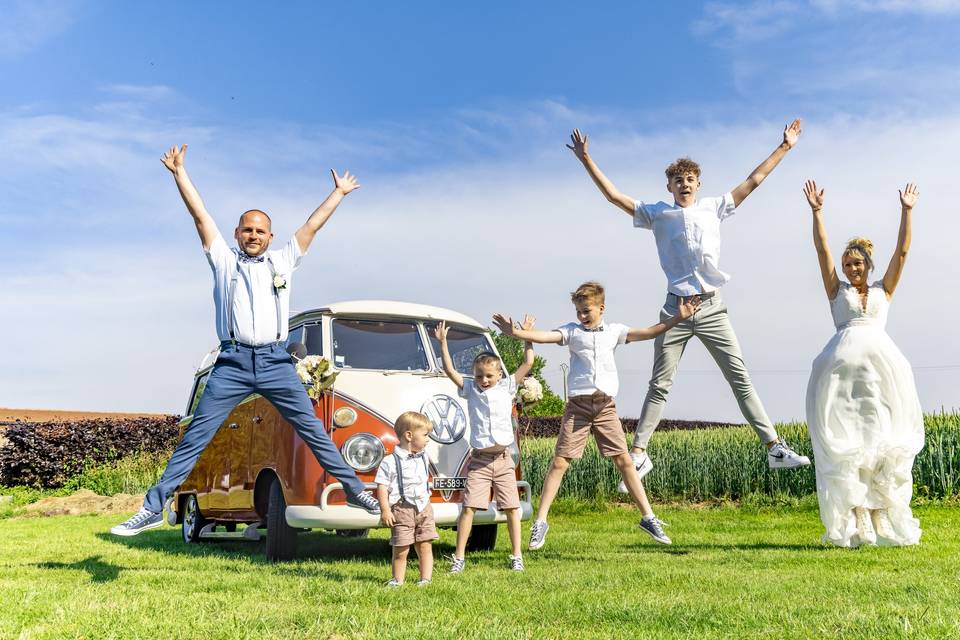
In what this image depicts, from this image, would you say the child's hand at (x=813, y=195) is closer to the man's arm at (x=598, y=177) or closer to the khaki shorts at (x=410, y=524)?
the man's arm at (x=598, y=177)

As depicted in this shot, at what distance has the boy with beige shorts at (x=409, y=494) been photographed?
5.70 m

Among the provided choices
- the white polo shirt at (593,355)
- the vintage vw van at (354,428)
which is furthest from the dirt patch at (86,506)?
the white polo shirt at (593,355)

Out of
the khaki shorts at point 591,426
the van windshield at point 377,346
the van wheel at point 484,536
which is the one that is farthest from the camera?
the van wheel at point 484,536

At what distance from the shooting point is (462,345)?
773cm

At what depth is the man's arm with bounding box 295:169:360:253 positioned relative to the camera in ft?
20.3

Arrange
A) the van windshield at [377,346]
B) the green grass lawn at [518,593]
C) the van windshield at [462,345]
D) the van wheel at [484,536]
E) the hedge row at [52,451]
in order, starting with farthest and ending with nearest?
the hedge row at [52,451], the van wheel at [484,536], the van windshield at [462,345], the van windshield at [377,346], the green grass lawn at [518,593]

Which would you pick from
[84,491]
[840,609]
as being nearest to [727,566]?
[840,609]

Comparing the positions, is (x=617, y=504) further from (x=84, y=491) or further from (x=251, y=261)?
(x=84, y=491)

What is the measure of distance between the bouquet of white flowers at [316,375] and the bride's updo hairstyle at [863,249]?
425cm

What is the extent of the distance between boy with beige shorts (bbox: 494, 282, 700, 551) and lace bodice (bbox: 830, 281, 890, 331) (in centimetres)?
126

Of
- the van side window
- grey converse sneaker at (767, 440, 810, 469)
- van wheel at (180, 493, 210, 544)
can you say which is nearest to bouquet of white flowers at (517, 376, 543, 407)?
grey converse sneaker at (767, 440, 810, 469)

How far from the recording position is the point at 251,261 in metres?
6.03

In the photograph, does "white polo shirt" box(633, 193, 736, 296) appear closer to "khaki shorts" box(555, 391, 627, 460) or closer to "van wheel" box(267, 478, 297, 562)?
"khaki shorts" box(555, 391, 627, 460)

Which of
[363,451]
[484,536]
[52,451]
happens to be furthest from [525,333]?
[52,451]
